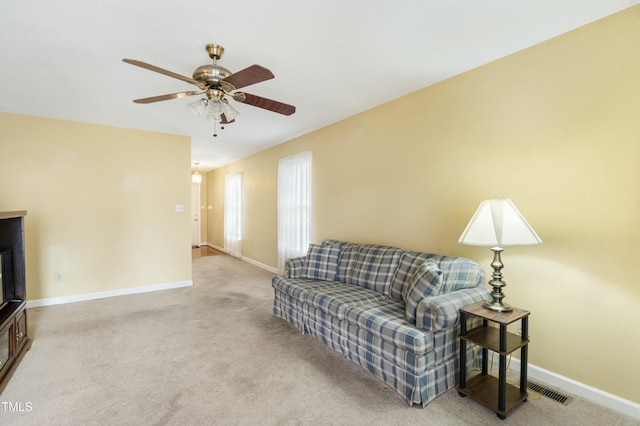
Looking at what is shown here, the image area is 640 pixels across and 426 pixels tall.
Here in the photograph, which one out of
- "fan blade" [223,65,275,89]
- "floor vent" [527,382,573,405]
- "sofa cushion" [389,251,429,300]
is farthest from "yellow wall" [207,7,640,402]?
"fan blade" [223,65,275,89]

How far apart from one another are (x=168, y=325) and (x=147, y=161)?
8.89ft

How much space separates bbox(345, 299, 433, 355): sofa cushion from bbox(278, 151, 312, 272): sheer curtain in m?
2.39

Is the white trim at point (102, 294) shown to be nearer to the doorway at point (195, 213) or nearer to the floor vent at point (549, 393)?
the floor vent at point (549, 393)

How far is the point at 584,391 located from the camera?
2021 mm

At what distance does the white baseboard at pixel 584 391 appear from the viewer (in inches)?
73.0

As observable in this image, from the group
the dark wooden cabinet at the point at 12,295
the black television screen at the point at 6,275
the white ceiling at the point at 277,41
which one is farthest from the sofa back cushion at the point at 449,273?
the black television screen at the point at 6,275

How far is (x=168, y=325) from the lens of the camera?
329 cm

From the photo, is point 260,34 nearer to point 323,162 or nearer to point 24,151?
point 323,162

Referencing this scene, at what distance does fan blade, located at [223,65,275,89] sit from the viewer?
1819mm

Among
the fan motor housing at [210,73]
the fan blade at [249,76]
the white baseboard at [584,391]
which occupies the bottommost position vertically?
the white baseboard at [584,391]

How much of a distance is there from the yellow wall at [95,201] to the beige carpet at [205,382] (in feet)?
2.81

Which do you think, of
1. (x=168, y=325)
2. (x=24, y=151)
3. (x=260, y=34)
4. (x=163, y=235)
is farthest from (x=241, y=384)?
(x=24, y=151)

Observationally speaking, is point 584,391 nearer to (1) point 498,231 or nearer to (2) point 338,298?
(1) point 498,231

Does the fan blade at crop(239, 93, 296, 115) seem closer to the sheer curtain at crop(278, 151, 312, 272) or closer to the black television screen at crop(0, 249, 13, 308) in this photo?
the sheer curtain at crop(278, 151, 312, 272)
